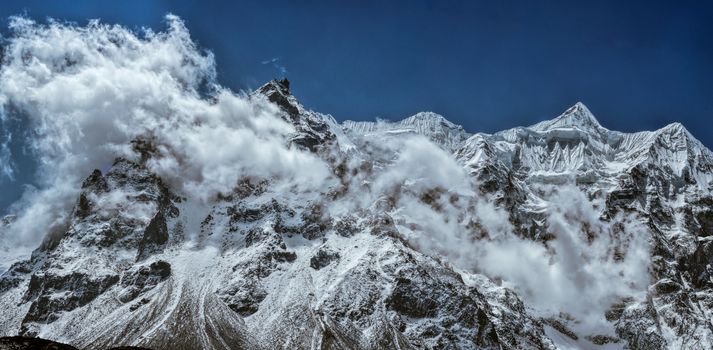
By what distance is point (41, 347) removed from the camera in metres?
19.0

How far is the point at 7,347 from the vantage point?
19.2 m

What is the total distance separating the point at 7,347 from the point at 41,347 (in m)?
1.15

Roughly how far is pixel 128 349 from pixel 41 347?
2512 millimetres

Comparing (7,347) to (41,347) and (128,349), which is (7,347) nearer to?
(41,347)

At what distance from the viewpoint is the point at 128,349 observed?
20.0 m

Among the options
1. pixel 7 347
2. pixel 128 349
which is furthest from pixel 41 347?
pixel 128 349

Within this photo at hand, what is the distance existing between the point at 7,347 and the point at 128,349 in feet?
11.6
